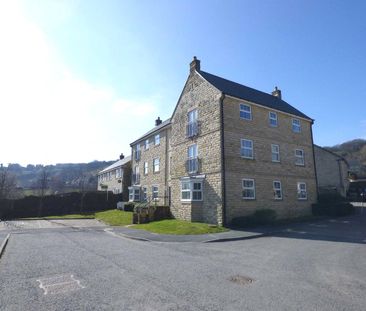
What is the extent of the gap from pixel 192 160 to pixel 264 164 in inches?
242

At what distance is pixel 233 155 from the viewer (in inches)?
906

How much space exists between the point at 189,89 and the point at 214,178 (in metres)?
9.77

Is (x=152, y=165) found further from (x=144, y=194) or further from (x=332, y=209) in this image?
(x=332, y=209)

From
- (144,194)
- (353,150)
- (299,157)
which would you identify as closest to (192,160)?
(299,157)

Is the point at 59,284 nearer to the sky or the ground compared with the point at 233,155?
nearer to the ground

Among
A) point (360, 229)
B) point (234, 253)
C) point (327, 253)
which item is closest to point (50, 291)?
point (234, 253)

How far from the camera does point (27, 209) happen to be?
40.2 meters

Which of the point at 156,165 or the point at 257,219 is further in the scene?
the point at 156,165

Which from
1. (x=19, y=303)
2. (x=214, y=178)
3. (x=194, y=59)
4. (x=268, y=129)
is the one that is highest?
(x=194, y=59)

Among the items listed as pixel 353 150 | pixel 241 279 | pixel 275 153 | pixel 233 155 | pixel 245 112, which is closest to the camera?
pixel 241 279

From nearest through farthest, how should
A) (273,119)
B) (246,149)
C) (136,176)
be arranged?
(246,149), (273,119), (136,176)

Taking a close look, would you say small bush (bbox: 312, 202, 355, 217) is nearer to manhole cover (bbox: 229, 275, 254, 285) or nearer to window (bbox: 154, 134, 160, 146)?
window (bbox: 154, 134, 160, 146)

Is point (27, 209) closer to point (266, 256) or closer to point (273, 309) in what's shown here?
point (266, 256)

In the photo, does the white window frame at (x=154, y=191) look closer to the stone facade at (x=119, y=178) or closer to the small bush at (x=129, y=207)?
the small bush at (x=129, y=207)
